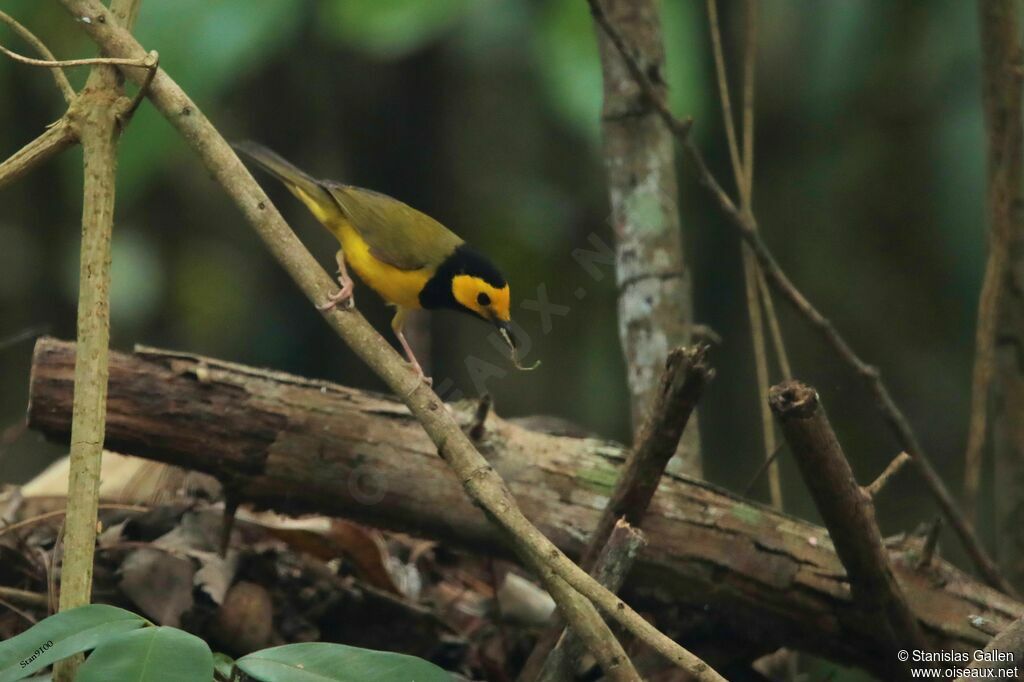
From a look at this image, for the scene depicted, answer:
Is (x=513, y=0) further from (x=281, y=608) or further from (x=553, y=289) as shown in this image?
(x=281, y=608)

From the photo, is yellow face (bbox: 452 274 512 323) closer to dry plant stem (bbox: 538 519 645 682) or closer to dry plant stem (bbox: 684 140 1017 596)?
dry plant stem (bbox: 684 140 1017 596)

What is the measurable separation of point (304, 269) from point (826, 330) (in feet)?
4.57

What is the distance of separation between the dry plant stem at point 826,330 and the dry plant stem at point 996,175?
13.6 inches

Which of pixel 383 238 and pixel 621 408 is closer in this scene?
pixel 383 238

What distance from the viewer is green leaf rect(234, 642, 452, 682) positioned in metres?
1.86

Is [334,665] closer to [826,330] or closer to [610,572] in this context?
[610,572]

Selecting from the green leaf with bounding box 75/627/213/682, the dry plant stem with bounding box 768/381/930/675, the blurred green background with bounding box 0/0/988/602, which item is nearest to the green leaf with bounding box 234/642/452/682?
the green leaf with bounding box 75/627/213/682

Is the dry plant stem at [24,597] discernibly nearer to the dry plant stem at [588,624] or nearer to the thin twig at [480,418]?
the thin twig at [480,418]

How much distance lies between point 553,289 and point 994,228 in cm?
292

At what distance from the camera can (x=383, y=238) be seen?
3.23 m

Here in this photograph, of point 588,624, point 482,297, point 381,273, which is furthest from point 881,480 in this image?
point 381,273

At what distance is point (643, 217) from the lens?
3439 mm

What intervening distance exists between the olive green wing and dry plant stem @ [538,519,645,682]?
1.11 meters

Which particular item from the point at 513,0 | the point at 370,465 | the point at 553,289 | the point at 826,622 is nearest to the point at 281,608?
the point at 370,465
